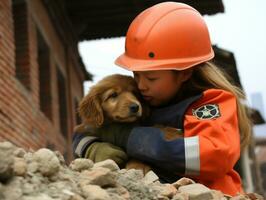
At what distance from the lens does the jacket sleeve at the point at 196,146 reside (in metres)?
2.97

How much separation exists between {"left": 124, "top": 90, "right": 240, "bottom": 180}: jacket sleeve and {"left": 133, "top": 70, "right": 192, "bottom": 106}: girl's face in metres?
0.21

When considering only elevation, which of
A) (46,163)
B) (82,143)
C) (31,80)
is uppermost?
(46,163)

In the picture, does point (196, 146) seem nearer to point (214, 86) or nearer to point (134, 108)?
point (134, 108)

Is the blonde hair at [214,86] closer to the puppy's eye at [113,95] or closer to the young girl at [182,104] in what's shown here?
the young girl at [182,104]

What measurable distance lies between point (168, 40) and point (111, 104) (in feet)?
1.59

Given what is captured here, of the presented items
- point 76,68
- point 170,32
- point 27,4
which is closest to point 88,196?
point 170,32

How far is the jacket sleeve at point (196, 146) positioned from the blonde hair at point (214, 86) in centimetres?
21

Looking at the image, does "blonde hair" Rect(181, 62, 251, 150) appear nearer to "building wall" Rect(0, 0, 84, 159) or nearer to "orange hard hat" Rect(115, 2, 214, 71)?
"orange hard hat" Rect(115, 2, 214, 71)

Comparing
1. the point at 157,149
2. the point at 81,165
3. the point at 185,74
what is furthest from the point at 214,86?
the point at 81,165

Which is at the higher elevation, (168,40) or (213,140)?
(168,40)

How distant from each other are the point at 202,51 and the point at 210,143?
0.72 metres

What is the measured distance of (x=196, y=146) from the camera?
297cm

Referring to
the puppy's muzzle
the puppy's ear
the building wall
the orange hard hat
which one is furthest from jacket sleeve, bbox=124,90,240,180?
the building wall

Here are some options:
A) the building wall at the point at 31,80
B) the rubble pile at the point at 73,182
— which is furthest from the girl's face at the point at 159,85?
the building wall at the point at 31,80
